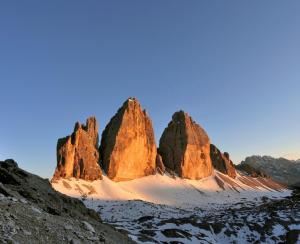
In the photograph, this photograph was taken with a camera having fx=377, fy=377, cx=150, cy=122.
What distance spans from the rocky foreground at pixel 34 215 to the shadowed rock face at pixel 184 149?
9150cm

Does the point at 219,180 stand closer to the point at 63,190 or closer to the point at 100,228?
the point at 63,190

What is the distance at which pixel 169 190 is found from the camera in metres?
96.2

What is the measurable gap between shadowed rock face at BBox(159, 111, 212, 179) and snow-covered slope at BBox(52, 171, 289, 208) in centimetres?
363

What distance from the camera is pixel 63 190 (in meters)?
75.8

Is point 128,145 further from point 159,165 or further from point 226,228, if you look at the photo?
point 226,228

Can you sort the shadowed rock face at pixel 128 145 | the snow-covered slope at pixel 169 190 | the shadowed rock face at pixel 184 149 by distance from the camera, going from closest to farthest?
the snow-covered slope at pixel 169 190 < the shadowed rock face at pixel 128 145 < the shadowed rock face at pixel 184 149

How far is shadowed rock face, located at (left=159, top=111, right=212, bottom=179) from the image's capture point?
374ft

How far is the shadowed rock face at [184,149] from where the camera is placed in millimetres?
113938

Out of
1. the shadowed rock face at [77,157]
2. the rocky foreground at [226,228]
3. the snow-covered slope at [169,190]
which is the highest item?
the shadowed rock face at [77,157]

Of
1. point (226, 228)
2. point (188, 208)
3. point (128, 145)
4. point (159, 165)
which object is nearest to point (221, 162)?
point (159, 165)

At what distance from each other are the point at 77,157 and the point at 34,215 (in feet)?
247

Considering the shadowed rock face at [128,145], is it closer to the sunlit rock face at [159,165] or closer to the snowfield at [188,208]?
the sunlit rock face at [159,165]

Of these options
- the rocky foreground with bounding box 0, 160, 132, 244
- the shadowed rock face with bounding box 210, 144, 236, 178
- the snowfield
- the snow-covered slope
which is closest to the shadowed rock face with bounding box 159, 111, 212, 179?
the snow-covered slope

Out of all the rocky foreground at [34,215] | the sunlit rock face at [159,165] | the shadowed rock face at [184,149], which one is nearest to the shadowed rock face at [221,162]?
the shadowed rock face at [184,149]
